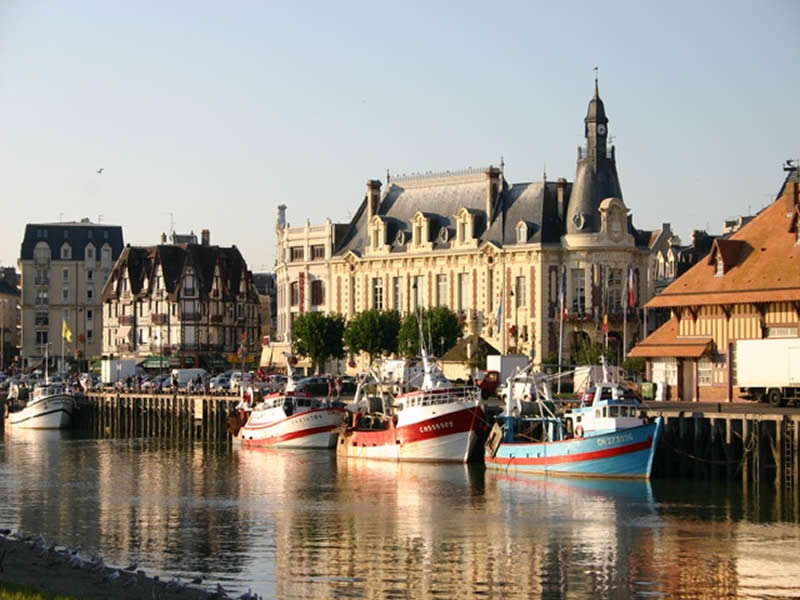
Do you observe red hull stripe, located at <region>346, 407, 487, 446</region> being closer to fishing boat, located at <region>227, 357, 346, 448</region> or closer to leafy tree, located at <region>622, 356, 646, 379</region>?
fishing boat, located at <region>227, 357, 346, 448</region>

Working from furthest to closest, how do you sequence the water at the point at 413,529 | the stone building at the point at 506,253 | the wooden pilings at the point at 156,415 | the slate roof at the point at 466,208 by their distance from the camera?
the slate roof at the point at 466,208 → the stone building at the point at 506,253 → the wooden pilings at the point at 156,415 → the water at the point at 413,529

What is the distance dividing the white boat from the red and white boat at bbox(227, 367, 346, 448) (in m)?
26.7

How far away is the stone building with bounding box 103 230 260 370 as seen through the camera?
580 ft

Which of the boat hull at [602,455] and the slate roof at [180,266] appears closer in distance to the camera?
the boat hull at [602,455]

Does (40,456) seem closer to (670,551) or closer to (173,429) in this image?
(173,429)

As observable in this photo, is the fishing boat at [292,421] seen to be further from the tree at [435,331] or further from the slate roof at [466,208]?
the slate roof at [466,208]

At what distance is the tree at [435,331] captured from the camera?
135500 mm

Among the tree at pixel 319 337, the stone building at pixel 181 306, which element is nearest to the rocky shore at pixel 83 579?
the tree at pixel 319 337

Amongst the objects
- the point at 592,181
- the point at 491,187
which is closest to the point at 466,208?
the point at 491,187

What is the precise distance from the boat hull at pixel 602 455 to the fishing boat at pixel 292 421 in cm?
2366

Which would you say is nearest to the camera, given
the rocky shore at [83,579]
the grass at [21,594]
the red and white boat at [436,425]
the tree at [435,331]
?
the grass at [21,594]

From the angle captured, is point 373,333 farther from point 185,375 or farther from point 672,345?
point 672,345

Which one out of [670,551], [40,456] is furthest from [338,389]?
[670,551]

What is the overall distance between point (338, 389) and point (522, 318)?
2646 cm
